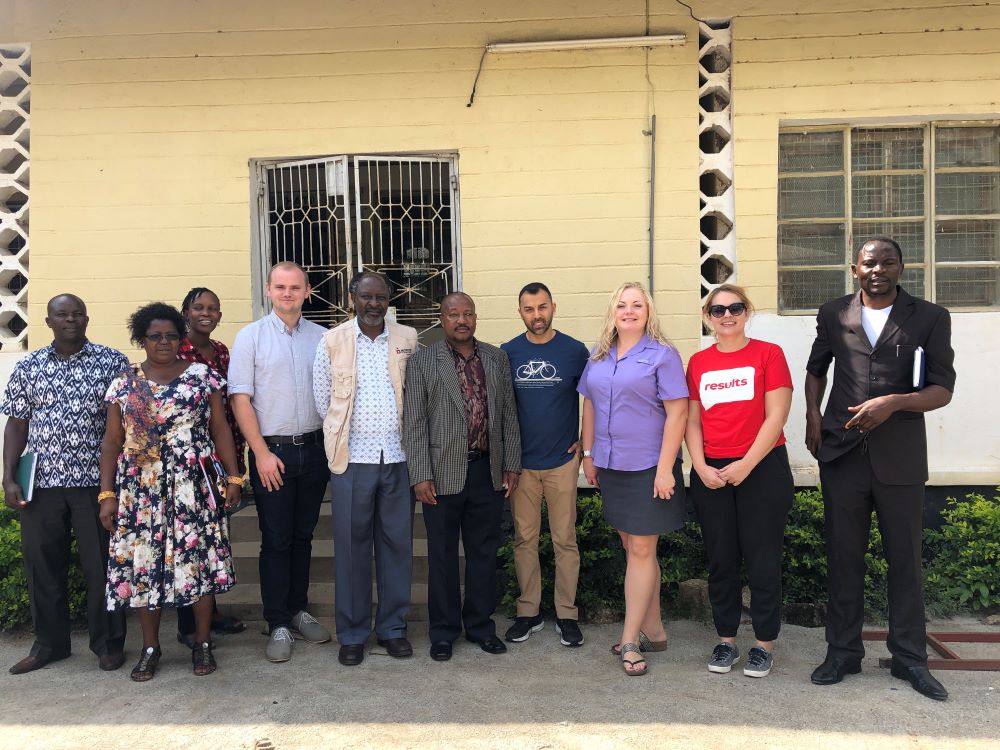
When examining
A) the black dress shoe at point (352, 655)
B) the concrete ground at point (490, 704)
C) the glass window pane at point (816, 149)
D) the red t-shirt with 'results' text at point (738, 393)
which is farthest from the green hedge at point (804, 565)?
the glass window pane at point (816, 149)

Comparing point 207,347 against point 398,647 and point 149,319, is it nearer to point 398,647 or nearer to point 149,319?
point 149,319

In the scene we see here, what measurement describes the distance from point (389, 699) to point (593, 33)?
438 centimetres

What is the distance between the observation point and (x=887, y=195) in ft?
18.9

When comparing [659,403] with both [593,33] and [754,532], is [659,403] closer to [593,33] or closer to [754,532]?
[754,532]

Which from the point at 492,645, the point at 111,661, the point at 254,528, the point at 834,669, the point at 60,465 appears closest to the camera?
the point at 834,669

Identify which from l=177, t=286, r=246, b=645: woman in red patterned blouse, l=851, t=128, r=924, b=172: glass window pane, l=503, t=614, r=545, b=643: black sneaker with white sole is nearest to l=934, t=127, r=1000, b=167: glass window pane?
l=851, t=128, r=924, b=172: glass window pane

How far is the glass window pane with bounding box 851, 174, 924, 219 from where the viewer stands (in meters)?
5.77

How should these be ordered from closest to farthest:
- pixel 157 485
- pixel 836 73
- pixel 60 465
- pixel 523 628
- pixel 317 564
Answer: pixel 157 485
pixel 60 465
pixel 523 628
pixel 317 564
pixel 836 73

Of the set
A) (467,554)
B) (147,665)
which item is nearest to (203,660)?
(147,665)

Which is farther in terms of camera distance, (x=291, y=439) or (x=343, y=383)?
(x=291, y=439)

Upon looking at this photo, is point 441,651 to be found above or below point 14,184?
below

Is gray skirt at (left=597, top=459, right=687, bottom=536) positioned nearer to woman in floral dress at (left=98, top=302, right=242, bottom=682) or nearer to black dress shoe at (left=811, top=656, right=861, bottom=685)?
black dress shoe at (left=811, top=656, right=861, bottom=685)

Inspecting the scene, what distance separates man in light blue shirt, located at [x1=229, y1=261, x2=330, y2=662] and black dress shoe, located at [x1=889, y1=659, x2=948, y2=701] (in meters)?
2.85

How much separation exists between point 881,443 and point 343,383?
2.53 meters
